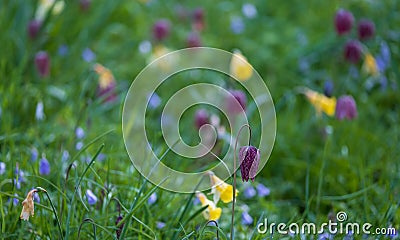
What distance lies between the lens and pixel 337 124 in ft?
9.25

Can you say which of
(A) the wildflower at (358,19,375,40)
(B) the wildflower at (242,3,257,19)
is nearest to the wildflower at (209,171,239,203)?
(A) the wildflower at (358,19,375,40)

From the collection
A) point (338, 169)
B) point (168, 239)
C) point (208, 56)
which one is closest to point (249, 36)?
point (208, 56)

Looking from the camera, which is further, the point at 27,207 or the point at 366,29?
the point at 366,29

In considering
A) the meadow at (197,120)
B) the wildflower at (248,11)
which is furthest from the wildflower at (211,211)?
the wildflower at (248,11)

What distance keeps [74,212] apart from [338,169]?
1191 millimetres

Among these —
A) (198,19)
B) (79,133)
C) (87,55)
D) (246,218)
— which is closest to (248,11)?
(198,19)

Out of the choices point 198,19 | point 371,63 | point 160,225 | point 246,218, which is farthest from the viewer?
point 198,19

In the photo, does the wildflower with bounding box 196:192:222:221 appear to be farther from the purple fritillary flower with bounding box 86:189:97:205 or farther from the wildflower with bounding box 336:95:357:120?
the wildflower with bounding box 336:95:357:120

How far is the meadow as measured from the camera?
1775mm

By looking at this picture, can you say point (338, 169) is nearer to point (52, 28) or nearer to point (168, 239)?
point (168, 239)

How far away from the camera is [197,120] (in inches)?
97.6

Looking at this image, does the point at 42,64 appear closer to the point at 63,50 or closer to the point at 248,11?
the point at 63,50

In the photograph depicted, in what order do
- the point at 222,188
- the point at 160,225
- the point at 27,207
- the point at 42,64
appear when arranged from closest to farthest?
1. the point at 27,207
2. the point at 222,188
3. the point at 160,225
4. the point at 42,64

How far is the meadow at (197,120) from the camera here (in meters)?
1.78
